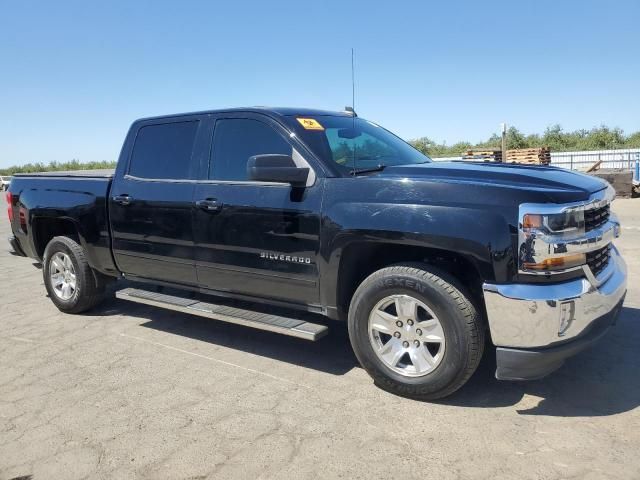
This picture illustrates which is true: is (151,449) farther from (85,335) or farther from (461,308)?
(85,335)

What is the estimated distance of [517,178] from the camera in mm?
3225


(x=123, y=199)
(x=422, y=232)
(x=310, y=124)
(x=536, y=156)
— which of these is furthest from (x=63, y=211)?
(x=536, y=156)

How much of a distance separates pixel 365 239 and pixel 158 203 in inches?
82.9

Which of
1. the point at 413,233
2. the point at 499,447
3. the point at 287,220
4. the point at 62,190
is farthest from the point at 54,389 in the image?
the point at 499,447

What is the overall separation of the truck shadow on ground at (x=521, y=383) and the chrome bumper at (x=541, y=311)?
56 centimetres

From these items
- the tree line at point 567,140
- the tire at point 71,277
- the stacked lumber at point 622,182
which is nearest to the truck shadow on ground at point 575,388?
the tire at point 71,277

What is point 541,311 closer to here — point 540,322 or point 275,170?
point 540,322

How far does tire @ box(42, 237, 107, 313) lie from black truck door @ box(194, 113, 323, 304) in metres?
1.66

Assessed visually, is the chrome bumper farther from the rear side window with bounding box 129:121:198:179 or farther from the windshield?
the rear side window with bounding box 129:121:198:179

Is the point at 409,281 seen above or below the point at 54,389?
above

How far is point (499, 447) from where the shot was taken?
280 cm

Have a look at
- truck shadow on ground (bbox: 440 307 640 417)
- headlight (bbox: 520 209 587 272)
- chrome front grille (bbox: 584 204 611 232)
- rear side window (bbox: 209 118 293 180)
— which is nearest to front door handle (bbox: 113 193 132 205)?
rear side window (bbox: 209 118 293 180)

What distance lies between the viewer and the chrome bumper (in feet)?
9.45

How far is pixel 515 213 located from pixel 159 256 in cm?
311
